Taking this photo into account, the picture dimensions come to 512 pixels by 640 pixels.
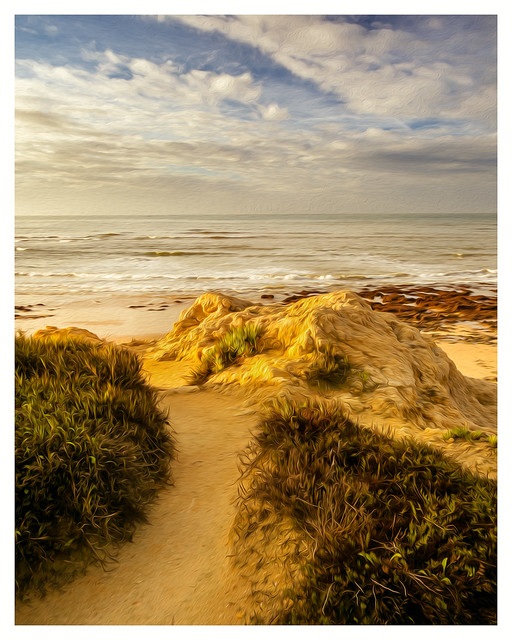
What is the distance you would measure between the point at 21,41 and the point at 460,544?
4.96 meters

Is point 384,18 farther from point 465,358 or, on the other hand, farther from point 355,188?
point 465,358

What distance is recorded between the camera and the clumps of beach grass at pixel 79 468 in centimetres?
238

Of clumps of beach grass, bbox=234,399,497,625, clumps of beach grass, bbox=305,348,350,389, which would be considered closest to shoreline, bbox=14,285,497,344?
clumps of beach grass, bbox=305,348,350,389

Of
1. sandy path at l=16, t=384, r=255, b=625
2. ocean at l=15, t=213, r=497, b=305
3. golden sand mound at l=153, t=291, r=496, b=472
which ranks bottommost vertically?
sandy path at l=16, t=384, r=255, b=625

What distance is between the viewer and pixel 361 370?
436 cm

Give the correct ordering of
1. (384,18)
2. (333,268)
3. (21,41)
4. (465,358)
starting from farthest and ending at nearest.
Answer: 1. (333,268)
2. (465,358)
3. (384,18)
4. (21,41)

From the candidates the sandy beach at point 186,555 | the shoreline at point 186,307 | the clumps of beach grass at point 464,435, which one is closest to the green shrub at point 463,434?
the clumps of beach grass at point 464,435

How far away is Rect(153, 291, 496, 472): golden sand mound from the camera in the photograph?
397 centimetres

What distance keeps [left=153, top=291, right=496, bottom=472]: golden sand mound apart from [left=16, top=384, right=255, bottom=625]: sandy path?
1.20 m

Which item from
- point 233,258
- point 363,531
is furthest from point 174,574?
point 233,258

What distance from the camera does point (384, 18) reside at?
4.50 meters

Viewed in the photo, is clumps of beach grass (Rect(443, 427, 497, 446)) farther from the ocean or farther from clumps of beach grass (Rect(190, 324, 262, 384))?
Result: the ocean

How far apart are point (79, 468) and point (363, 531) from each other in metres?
A: 1.49
